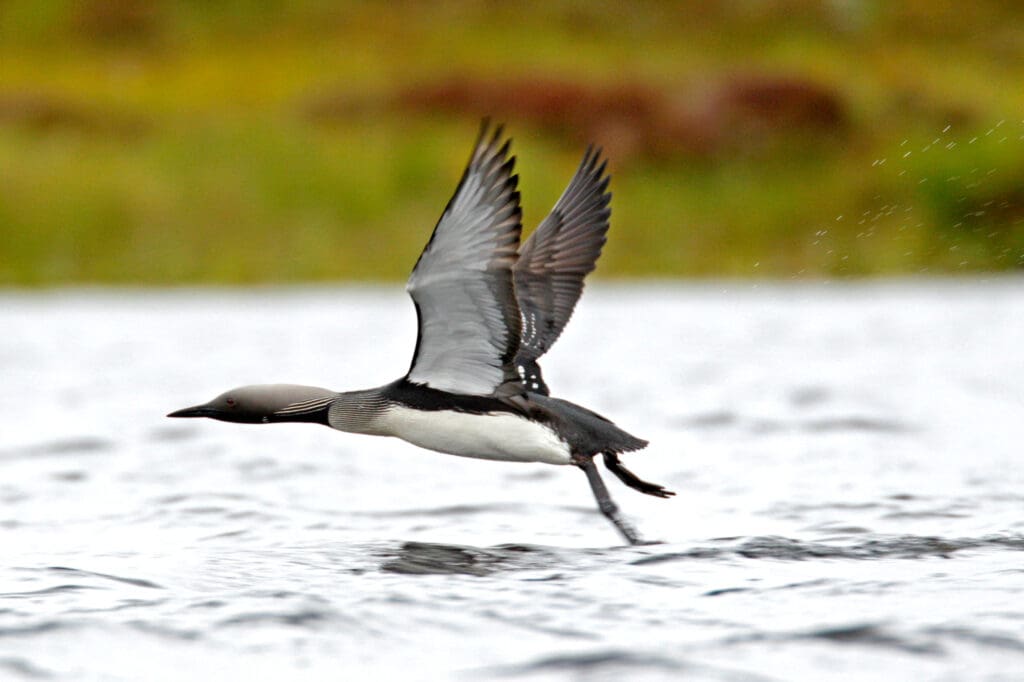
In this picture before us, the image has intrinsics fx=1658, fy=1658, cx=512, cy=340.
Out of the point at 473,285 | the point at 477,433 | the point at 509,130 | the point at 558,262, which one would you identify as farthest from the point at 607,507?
the point at 509,130

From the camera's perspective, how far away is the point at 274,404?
7660 mm

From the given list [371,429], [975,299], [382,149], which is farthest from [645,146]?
[371,429]

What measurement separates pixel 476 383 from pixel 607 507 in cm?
82

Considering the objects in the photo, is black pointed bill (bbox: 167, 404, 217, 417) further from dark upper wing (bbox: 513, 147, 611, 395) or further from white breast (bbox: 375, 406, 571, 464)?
dark upper wing (bbox: 513, 147, 611, 395)

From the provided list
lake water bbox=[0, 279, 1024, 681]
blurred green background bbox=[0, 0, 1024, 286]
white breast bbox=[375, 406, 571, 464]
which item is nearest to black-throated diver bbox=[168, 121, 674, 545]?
white breast bbox=[375, 406, 571, 464]

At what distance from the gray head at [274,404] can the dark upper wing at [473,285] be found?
48 centimetres

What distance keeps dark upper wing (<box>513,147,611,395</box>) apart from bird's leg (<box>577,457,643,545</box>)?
675 mm

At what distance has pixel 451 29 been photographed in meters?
59.7

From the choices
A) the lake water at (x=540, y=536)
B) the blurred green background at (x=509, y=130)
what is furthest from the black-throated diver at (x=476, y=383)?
the blurred green background at (x=509, y=130)

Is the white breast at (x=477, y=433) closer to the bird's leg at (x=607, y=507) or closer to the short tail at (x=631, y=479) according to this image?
the bird's leg at (x=607, y=507)

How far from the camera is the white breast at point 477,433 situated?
7.38m

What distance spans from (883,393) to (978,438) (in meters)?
3.09

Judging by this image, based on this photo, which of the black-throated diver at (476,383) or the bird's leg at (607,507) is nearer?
the black-throated diver at (476,383)

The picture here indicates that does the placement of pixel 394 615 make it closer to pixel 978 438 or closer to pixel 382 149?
pixel 978 438
